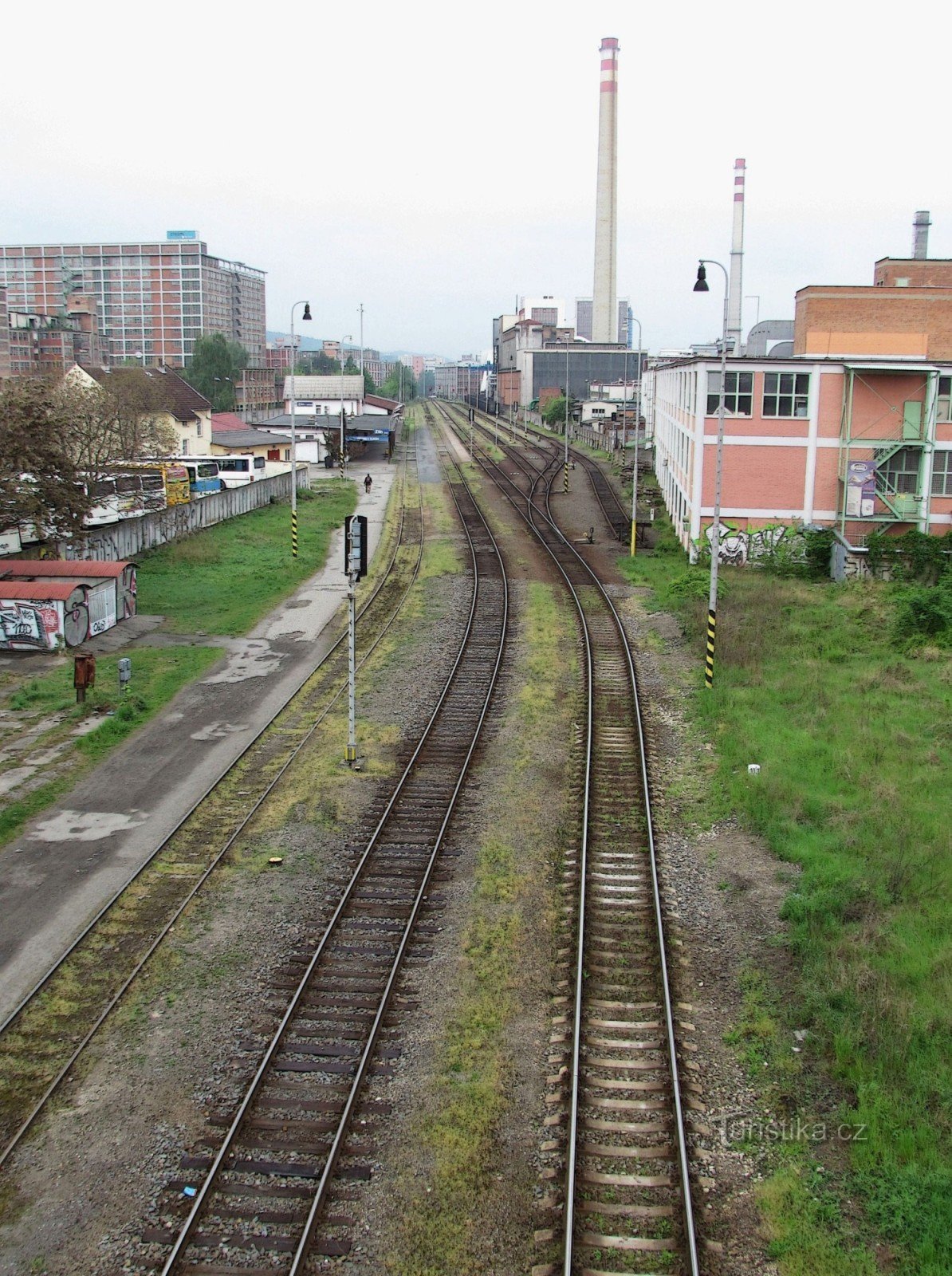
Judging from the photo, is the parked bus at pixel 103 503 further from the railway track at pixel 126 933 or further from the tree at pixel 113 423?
the railway track at pixel 126 933

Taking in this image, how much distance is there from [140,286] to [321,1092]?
626 feet

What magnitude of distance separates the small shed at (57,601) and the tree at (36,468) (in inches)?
75.2

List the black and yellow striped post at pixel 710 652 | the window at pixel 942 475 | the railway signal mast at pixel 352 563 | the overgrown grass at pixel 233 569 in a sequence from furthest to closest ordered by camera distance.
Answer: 1. the window at pixel 942 475
2. the overgrown grass at pixel 233 569
3. the black and yellow striped post at pixel 710 652
4. the railway signal mast at pixel 352 563

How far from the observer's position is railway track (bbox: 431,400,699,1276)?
8.33 meters

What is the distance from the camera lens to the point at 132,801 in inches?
673

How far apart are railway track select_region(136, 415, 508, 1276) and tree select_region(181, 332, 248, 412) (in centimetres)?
10131

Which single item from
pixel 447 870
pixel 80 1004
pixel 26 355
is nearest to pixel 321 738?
pixel 447 870

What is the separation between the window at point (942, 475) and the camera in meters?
35.7

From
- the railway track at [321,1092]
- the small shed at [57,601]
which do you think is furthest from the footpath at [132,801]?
the railway track at [321,1092]

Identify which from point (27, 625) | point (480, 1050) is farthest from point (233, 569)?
point (480, 1050)

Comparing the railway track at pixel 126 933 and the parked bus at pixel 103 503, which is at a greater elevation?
the parked bus at pixel 103 503

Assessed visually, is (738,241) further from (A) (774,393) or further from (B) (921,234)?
(A) (774,393)

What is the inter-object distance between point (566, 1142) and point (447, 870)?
5.54 meters

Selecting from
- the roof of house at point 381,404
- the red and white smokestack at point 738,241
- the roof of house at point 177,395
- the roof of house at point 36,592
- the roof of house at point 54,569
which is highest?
the red and white smokestack at point 738,241
